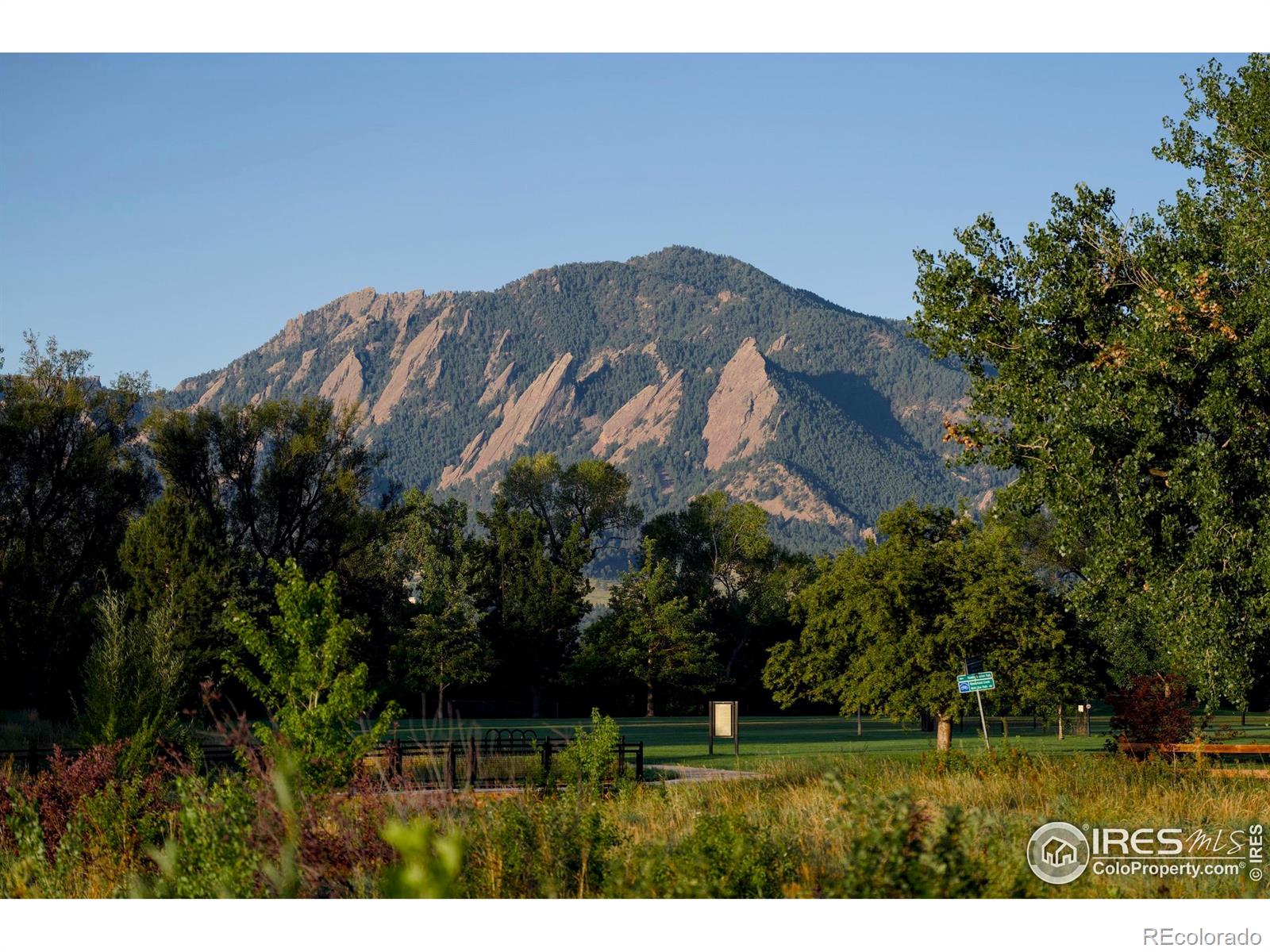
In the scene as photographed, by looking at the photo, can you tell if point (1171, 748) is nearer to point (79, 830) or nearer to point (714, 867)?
point (714, 867)

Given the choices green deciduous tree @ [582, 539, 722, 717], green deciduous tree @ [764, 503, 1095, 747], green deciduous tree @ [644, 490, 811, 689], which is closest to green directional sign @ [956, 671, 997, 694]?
green deciduous tree @ [764, 503, 1095, 747]

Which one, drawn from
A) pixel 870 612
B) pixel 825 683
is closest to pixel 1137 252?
pixel 870 612

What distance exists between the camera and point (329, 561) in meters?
57.5

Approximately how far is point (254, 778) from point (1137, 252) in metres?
16.2

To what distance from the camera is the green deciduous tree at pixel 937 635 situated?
32478 millimetres

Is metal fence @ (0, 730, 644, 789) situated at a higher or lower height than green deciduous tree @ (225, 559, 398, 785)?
lower

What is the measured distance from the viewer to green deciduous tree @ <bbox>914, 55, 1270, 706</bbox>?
17719 mm

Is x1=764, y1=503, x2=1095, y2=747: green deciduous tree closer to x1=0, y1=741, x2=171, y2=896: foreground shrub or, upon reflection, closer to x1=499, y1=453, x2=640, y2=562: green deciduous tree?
x1=0, y1=741, x2=171, y2=896: foreground shrub

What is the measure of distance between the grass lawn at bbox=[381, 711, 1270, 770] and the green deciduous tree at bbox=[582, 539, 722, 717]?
3.01 m

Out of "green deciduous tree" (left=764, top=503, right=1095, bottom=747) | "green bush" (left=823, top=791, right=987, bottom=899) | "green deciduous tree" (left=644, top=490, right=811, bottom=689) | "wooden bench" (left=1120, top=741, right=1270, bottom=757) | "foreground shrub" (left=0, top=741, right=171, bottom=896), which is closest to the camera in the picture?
"green bush" (left=823, top=791, right=987, bottom=899)

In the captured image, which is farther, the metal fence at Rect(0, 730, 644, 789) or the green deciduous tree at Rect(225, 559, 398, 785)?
the metal fence at Rect(0, 730, 644, 789)

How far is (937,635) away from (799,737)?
13.1m

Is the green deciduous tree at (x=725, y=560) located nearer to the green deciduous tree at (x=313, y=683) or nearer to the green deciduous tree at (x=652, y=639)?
the green deciduous tree at (x=652, y=639)

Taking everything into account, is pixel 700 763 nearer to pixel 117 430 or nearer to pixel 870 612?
pixel 870 612
